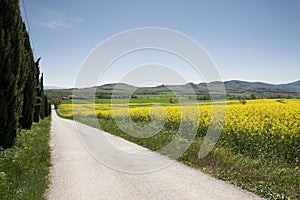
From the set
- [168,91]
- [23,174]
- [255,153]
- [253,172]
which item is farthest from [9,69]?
[168,91]

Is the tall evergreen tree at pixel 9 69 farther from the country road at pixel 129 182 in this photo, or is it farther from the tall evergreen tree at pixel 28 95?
the tall evergreen tree at pixel 28 95

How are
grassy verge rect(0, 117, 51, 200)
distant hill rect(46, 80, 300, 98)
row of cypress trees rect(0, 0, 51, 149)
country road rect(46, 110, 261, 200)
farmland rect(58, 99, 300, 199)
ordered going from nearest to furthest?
grassy verge rect(0, 117, 51, 200) < country road rect(46, 110, 261, 200) < farmland rect(58, 99, 300, 199) < row of cypress trees rect(0, 0, 51, 149) < distant hill rect(46, 80, 300, 98)

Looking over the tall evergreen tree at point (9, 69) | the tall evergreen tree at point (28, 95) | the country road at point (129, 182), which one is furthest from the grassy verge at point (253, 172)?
the tall evergreen tree at point (28, 95)

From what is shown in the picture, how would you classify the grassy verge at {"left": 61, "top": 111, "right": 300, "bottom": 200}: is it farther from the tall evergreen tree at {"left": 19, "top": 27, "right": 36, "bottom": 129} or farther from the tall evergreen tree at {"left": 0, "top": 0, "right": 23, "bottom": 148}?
the tall evergreen tree at {"left": 19, "top": 27, "right": 36, "bottom": 129}

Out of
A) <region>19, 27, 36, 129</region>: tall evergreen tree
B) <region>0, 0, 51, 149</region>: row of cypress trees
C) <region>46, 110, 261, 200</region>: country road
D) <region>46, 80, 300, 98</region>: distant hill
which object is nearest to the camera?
<region>46, 110, 261, 200</region>: country road

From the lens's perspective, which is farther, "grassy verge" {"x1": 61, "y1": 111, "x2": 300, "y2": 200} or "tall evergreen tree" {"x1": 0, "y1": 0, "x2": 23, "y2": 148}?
"tall evergreen tree" {"x1": 0, "y1": 0, "x2": 23, "y2": 148}

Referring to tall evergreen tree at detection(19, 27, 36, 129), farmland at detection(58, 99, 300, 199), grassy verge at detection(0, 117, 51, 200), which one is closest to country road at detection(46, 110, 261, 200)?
grassy verge at detection(0, 117, 51, 200)

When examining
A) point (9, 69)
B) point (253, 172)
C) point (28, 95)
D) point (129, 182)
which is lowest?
point (129, 182)

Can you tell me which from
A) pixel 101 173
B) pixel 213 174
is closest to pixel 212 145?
pixel 213 174

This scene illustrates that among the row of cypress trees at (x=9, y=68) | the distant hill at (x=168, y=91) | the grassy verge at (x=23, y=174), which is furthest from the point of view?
the distant hill at (x=168, y=91)

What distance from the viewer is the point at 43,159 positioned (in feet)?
28.4

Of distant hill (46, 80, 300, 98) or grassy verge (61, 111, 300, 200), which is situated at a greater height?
distant hill (46, 80, 300, 98)

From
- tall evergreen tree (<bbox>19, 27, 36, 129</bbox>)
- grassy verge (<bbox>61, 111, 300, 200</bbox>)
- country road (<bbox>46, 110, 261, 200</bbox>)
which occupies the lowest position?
country road (<bbox>46, 110, 261, 200</bbox>)

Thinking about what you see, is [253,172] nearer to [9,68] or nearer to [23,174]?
[23,174]
